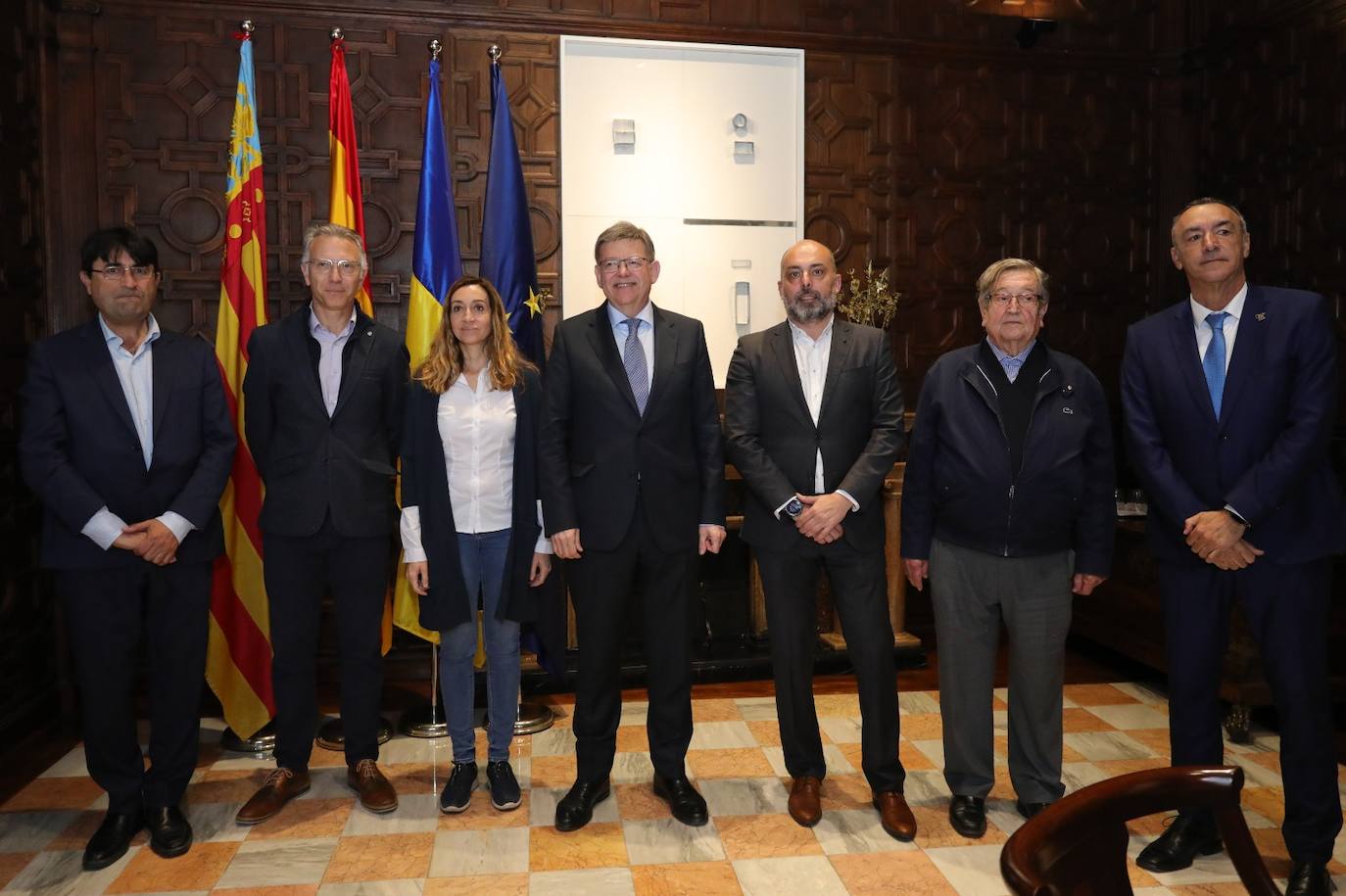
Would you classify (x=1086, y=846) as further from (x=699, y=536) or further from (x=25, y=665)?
(x=25, y=665)

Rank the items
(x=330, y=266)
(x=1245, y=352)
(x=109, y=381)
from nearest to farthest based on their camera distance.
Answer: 1. (x=1245, y=352)
2. (x=109, y=381)
3. (x=330, y=266)

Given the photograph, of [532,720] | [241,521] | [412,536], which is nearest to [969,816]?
[532,720]

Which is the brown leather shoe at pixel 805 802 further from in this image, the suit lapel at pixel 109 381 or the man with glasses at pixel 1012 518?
the suit lapel at pixel 109 381

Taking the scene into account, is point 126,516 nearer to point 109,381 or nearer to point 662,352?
point 109,381

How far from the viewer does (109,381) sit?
9.21 ft

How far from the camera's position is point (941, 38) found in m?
5.07

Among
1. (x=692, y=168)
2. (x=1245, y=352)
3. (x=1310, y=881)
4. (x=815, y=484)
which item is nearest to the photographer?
Answer: (x=1310, y=881)

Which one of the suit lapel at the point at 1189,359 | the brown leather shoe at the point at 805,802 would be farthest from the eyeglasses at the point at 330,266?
the suit lapel at the point at 1189,359

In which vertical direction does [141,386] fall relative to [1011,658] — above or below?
above

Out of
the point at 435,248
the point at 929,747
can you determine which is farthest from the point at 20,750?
the point at 929,747

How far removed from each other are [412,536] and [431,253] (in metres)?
1.42

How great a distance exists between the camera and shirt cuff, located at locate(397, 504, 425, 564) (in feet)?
9.78

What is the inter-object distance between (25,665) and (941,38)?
516 centimetres

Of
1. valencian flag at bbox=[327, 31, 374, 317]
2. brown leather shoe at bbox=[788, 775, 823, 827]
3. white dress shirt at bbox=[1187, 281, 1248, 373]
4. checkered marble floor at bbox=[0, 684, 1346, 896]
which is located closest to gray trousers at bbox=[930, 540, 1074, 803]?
checkered marble floor at bbox=[0, 684, 1346, 896]
